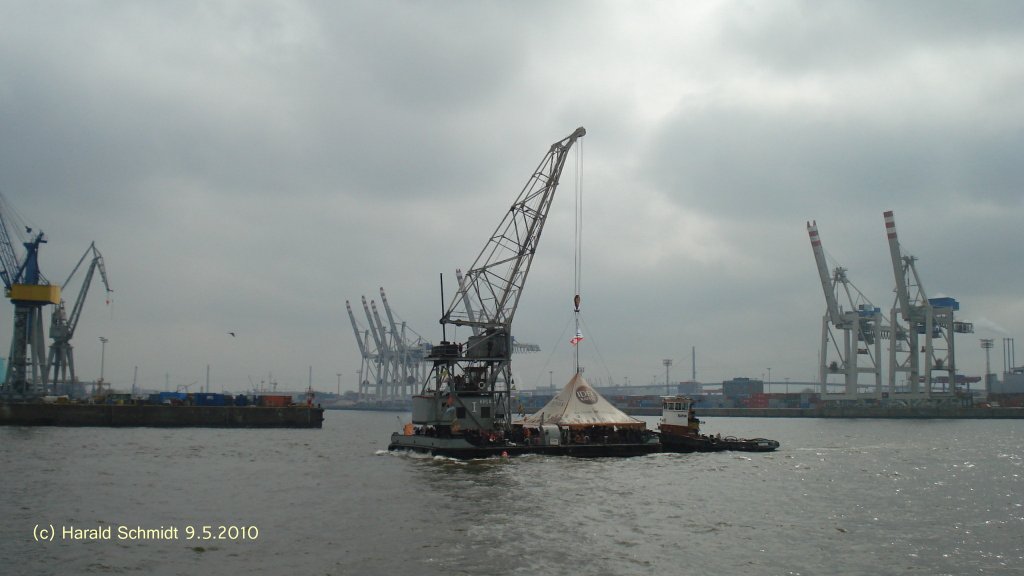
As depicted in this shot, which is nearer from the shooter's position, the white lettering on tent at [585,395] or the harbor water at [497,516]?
the harbor water at [497,516]

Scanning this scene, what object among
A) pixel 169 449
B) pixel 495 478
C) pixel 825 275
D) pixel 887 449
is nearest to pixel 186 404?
pixel 169 449

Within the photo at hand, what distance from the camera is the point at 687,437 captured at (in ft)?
216

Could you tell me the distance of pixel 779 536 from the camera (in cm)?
2928

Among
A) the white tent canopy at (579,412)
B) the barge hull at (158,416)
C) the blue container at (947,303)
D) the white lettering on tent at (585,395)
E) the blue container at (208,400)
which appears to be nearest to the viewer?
the white tent canopy at (579,412)

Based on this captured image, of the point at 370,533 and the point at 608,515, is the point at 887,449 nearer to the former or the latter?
the point at 608,515

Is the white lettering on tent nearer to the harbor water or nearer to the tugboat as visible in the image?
the harbor water

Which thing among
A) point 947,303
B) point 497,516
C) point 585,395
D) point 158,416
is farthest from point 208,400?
point 947,303

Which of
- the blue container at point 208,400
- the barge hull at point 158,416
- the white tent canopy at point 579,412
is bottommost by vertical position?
the barge hull at point 158,416

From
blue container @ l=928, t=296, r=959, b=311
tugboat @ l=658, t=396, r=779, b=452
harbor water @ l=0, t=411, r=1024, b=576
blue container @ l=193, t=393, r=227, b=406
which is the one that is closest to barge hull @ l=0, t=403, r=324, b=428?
blue container @ l=193, t=393, r=227, b=406

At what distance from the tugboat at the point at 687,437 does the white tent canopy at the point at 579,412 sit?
4943mm

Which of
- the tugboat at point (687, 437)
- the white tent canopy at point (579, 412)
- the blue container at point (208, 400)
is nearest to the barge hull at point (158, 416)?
the blue container at point (208, 400)

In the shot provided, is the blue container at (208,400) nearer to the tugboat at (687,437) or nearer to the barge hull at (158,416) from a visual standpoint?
the barge hull at (158,416)

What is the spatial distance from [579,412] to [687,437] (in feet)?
37.0

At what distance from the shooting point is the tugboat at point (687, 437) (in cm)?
6519
